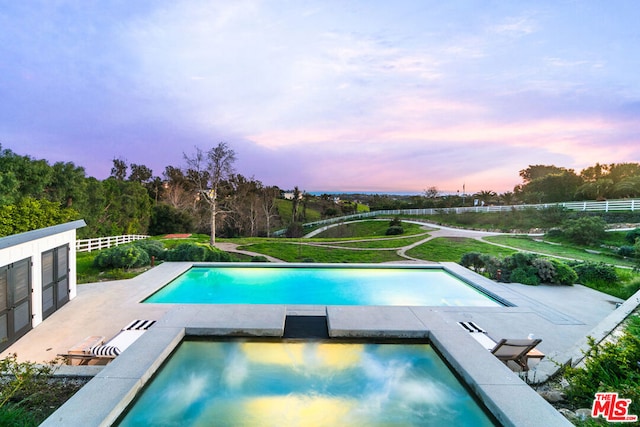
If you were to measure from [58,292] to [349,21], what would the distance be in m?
12.9

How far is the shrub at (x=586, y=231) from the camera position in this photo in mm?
18078

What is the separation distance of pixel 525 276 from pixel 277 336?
30.1 feet

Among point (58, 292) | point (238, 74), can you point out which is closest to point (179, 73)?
point (238, 74)

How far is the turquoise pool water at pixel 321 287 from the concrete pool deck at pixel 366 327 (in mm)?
847

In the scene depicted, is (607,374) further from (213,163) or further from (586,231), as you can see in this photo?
(213,163)

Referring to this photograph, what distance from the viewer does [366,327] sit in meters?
4.96

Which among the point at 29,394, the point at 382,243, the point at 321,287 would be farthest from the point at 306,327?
the point at 382,243

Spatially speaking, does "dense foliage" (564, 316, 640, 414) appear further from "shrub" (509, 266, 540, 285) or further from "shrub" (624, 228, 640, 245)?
"shrub" (624, 228, 640, 245)

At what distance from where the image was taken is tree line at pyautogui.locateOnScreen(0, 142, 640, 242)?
47.1 feet

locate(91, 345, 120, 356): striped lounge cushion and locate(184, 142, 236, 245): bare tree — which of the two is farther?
locate(184, 142, 236, 245): bare tree

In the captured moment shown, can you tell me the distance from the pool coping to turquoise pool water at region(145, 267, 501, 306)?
3118 mm

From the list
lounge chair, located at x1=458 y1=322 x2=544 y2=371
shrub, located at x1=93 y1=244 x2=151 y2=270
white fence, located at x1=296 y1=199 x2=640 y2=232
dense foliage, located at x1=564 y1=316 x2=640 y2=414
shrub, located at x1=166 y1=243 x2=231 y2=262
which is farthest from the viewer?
white fence, located at x1=296 y1=199 x2=640 y2=232

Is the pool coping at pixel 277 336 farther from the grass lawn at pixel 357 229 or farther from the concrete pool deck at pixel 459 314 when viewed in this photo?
the grass lawn at pixel 357 229

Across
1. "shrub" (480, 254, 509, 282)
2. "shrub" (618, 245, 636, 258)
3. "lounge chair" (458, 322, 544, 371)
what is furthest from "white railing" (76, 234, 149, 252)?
"shrub" (618, 245, 636, 258)
